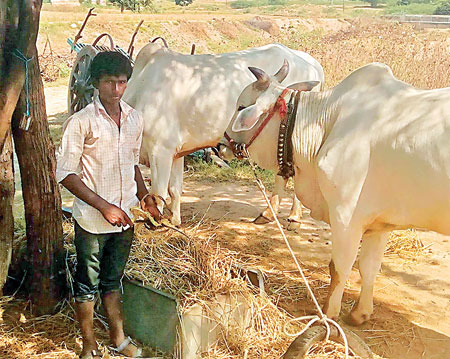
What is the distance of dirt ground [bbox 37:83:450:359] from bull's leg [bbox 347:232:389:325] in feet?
0.31

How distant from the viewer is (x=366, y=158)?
329 centimetres

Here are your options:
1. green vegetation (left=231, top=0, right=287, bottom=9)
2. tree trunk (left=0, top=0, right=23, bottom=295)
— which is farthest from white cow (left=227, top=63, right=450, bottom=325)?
green vegetation (left=231, top=0, right=287, bottom=9)

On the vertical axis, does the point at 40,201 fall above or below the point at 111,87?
below

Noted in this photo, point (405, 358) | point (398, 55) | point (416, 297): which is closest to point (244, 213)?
point (416, 297)

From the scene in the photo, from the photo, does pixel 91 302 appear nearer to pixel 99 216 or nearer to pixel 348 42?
pixel 99 216

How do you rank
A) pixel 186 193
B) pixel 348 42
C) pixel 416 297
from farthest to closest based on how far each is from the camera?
1. pixel 348 42
2. pixel 186 193
3. pixel 416 297

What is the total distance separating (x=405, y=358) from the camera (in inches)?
138

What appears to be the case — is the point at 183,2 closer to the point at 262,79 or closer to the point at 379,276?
the point at 379,276

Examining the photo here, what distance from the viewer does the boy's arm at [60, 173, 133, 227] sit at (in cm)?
278

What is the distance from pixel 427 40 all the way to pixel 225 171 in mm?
6177

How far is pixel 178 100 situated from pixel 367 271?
259 centimetres

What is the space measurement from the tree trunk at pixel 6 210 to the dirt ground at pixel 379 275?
6.03 ft

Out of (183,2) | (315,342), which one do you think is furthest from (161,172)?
(183,2)

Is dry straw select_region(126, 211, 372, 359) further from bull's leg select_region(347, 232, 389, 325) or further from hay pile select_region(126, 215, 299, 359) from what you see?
bull's leg select_region(347, 232, 389, 325)
